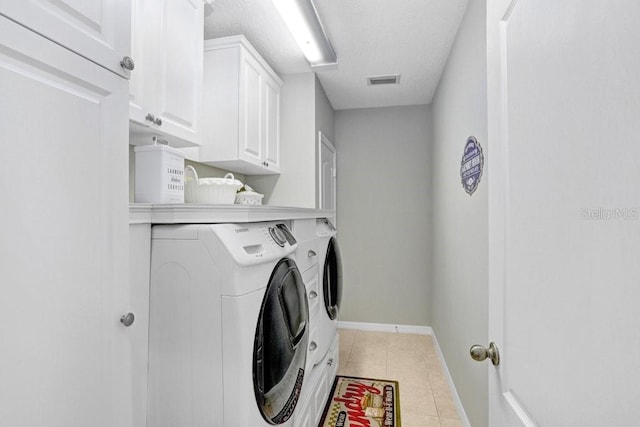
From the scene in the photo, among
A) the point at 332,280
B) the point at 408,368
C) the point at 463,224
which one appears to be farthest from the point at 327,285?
the point at 408,368

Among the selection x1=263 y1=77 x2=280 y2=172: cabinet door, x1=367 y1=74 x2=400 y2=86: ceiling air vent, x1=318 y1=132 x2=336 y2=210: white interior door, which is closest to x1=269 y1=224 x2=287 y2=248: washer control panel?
x1=263 y1=77 x2=280 y2=172: cabinet door

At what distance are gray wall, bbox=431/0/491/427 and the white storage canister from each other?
4.48 ft

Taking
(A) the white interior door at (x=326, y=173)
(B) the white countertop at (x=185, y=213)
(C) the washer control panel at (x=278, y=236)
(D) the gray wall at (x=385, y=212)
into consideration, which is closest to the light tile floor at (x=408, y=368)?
(D) the gray wall at (x=385, y=212)

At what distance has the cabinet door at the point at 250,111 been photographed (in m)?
2.23

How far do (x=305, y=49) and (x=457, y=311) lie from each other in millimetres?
2212

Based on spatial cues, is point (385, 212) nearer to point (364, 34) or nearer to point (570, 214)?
point (364, 34)

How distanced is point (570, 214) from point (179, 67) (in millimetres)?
1640

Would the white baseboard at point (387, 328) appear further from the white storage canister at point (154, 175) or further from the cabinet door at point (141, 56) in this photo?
the cabinet door at point (141, 56)

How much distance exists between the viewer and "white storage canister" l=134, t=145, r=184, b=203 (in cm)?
129

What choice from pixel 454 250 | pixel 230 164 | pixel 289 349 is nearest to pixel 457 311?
pixel 454 250

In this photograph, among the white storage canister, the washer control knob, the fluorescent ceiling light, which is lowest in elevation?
the washer control knob

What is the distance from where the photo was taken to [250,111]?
92.4 inches

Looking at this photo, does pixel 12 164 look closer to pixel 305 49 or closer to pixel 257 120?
pixel 257 120

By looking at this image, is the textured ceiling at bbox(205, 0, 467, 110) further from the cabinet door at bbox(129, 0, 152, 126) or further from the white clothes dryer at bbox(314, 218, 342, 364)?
the white clothes dryer at bbox(314, 218, 342, 364)
